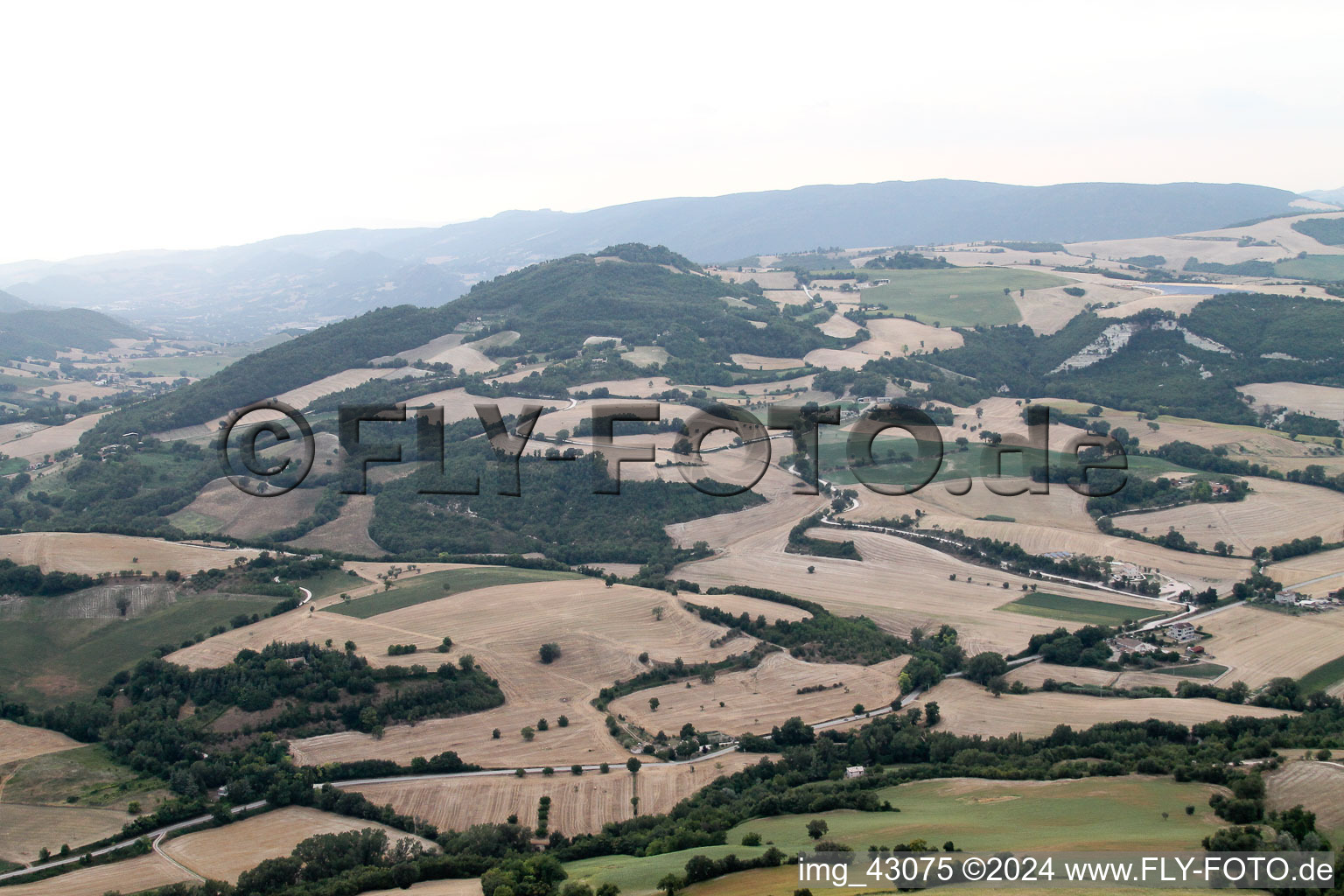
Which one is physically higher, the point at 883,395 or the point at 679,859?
the point at 883,395

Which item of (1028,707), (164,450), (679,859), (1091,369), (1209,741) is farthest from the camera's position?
(1091,369)

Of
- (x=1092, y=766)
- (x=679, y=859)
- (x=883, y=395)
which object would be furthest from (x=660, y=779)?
(x=883, y=395)

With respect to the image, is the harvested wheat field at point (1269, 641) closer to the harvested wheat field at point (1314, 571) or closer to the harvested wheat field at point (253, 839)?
the harvested wheat field at point (1314, 571)

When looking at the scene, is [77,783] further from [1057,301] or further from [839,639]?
[1057,301]

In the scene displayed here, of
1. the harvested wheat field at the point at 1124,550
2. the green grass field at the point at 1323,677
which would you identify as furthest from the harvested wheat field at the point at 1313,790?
the harvested wheat field at the point at 1124,550

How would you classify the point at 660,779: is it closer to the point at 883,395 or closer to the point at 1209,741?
the point at 1209,741

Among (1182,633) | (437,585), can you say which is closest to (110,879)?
(437,585)
